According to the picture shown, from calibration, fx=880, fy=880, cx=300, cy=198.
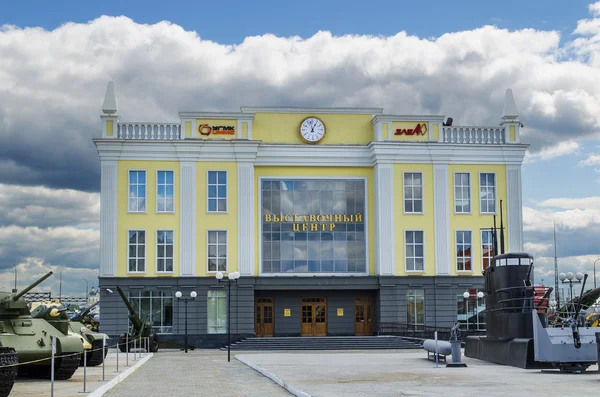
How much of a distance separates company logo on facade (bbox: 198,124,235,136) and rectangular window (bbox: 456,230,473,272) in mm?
15292

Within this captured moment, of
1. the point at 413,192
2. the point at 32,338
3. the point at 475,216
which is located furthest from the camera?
the point at 475,216

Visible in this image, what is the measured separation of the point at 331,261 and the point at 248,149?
8.59 meters

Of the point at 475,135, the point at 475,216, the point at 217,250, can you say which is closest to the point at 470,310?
the point at 475,216

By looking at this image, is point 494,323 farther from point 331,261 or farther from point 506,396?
point 331,261

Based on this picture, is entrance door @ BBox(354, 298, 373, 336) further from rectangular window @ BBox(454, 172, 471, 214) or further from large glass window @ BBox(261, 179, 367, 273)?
rectangular window @ BBox(454, 172, 471, 214)

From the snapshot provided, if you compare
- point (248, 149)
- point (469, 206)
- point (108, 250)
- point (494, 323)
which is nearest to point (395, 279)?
point (469, 206)

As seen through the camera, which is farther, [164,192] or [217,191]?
[217,191]

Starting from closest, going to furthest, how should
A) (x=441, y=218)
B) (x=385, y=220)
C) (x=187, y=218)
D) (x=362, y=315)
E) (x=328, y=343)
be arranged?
(x=328, y=343)
(x=187, y=218)
(x=385, y=220)
(x=441, y=218)
(x=362, y=315)

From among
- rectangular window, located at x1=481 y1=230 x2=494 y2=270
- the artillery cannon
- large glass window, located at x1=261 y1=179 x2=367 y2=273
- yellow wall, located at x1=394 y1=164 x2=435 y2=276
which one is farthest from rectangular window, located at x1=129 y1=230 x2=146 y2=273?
rectangular window, located at x1=481 y1=230 x2=494 y2=270

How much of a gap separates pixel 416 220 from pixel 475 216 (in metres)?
3.75

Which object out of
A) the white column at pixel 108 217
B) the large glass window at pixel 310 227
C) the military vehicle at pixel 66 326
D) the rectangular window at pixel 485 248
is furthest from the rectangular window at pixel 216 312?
the military vehicle at pixel 66 326

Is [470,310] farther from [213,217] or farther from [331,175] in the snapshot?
[213,217]

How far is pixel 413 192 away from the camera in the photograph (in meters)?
54.1

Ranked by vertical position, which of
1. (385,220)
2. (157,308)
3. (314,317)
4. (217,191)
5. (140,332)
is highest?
(217,191)
